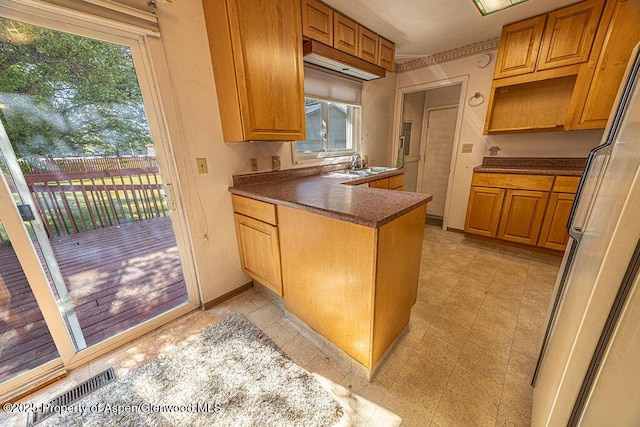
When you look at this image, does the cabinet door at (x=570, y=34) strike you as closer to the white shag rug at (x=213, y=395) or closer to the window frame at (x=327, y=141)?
the window frame at (x=327, y=141)

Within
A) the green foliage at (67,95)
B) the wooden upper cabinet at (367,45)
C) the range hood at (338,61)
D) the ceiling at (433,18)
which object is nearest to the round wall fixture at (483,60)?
the ceiling at (433,18)

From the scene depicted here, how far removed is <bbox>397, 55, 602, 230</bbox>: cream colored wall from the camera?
240 centimetres

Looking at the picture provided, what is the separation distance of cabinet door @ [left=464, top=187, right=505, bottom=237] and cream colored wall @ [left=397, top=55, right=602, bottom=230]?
41 centimetres

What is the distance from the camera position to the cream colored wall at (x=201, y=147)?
1.44m

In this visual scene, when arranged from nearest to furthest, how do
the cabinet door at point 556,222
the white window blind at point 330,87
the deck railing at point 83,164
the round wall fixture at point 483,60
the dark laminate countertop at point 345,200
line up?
1. the dark laminate countertop at point 345,200
2. the deck railing at point 83,164
3. the cabinet door at point 556,222
4. the white window blind at point 330,87
5. the round wall fixture at point 483,60

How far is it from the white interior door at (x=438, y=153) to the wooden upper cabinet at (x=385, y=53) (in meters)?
1.60

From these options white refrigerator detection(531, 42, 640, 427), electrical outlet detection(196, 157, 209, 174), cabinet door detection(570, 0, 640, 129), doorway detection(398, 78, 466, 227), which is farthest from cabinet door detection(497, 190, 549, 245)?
electrical outlet detection(196, 157, 209, 174)

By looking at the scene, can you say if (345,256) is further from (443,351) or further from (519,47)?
(519,47)

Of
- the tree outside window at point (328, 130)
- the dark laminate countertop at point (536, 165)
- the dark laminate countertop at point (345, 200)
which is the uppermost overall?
the tree outside window at point (328, 130)

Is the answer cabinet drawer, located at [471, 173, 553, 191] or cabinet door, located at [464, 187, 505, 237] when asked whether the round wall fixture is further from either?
cabinet door, located at [464, 187, 505, 237]

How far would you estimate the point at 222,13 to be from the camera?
4.54ft

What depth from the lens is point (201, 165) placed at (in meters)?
1.66

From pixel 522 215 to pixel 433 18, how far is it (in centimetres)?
221

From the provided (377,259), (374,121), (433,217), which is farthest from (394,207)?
(433,217)
